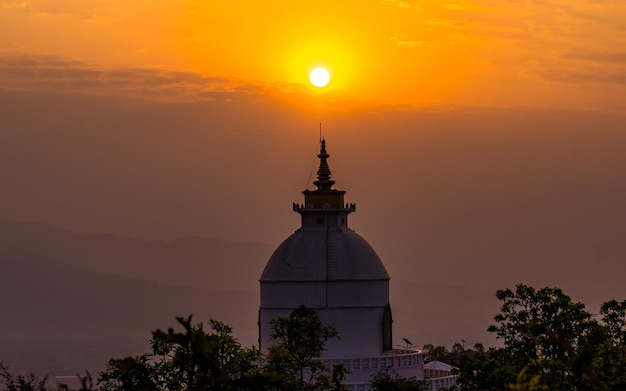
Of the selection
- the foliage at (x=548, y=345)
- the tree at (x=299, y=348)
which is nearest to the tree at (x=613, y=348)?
the foliage at (x=548, y=345)

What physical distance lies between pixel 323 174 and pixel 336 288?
19.6ft

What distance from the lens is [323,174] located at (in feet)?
265

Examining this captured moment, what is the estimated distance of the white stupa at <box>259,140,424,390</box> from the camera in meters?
77.6

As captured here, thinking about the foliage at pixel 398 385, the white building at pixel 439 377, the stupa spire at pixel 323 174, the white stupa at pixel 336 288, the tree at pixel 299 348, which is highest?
the stupa spire at pixel 323 174

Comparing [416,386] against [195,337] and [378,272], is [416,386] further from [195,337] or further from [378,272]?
[195,337]

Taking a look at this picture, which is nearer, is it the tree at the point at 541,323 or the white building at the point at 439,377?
the tree at the point at 541,323

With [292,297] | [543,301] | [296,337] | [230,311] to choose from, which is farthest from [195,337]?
[230,311]

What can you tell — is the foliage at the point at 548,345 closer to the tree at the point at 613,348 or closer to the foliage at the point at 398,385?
the tree at the point at 613,348

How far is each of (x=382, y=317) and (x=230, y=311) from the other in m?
118

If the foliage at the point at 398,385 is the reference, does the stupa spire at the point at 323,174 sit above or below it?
above

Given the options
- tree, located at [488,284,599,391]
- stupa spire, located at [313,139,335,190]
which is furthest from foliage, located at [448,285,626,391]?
stupa spire, located at [313,139,335,190]

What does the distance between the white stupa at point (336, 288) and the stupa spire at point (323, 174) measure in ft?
3.53

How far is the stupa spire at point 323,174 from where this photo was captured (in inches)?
3152

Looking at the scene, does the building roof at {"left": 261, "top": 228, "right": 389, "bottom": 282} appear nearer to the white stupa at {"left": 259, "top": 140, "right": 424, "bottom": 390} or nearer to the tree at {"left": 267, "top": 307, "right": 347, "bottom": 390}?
the white stupa at {"left": 259, "top": 140, "right": 424, "bottom": 390}
